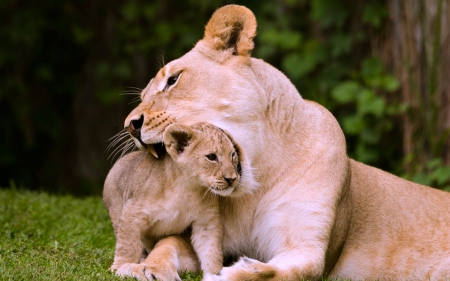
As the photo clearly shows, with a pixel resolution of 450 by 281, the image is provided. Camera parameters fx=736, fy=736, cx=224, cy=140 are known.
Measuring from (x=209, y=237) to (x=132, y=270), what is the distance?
53 cm

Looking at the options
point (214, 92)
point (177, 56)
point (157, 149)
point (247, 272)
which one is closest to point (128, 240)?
point (157, 149)

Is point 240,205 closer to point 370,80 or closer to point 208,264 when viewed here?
point 208,264

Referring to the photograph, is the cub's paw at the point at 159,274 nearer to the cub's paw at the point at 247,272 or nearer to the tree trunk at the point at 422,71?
the cub's paw at the point at 247,272

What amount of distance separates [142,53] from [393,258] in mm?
6986

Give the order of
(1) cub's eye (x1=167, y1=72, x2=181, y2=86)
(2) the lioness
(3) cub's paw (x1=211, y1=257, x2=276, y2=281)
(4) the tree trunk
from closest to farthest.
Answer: (3) cub's paw (x1=211, y1=257, x2=276, y2=281)
(2) the lioness
(1) cub's eye (x1=167, y1=72, x2=181, y2=86)
(4) the tree trunk

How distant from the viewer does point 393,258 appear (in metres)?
4.47

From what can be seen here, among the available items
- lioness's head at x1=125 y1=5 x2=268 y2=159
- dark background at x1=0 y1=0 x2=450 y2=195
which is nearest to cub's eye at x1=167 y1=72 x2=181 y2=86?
lioness's head at x1=125 y1=5 x2=268 y2=159

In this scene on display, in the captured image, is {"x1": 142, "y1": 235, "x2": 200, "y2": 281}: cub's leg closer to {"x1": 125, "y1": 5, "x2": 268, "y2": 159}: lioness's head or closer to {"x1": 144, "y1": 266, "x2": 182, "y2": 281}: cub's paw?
{"x1": 144, "y1": 266, "x2": 182, "y2": 281}: cub's paw

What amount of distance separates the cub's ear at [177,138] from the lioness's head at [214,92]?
0.06 m

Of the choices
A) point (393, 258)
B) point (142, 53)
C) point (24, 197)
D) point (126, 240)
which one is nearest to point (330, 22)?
point (142, 53)

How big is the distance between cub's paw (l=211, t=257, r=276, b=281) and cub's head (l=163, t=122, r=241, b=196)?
48 centimetres

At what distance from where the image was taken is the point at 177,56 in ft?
33.4

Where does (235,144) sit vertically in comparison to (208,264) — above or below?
above

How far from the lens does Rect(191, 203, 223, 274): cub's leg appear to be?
4109 mm
